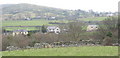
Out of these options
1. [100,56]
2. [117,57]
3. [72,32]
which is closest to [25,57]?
[100,56]

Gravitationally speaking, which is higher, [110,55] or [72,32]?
[110,55]

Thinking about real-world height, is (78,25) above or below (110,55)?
below

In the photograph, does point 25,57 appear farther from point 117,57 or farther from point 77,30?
point 77,30

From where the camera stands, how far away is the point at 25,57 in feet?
45.0

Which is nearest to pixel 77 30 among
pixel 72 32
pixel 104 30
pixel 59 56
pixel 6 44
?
pixel 72 32

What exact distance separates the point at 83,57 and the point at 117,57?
216cm

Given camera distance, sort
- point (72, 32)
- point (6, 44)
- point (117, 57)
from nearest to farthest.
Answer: point (117, 57) < point (6, 44) < point (72, 32)

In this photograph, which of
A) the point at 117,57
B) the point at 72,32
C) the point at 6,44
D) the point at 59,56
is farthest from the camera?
the point at 72,32

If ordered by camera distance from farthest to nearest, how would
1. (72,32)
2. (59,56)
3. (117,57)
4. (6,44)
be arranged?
(72,32) → (6,44) → (59,56) → (117,57)

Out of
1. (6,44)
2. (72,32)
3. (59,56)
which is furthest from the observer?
(72,32)

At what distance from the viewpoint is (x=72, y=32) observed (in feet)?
118

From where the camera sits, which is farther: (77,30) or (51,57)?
(77,30)

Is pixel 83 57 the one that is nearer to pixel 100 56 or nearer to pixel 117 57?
pixel 100 56

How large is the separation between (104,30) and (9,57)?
25.6 meters
